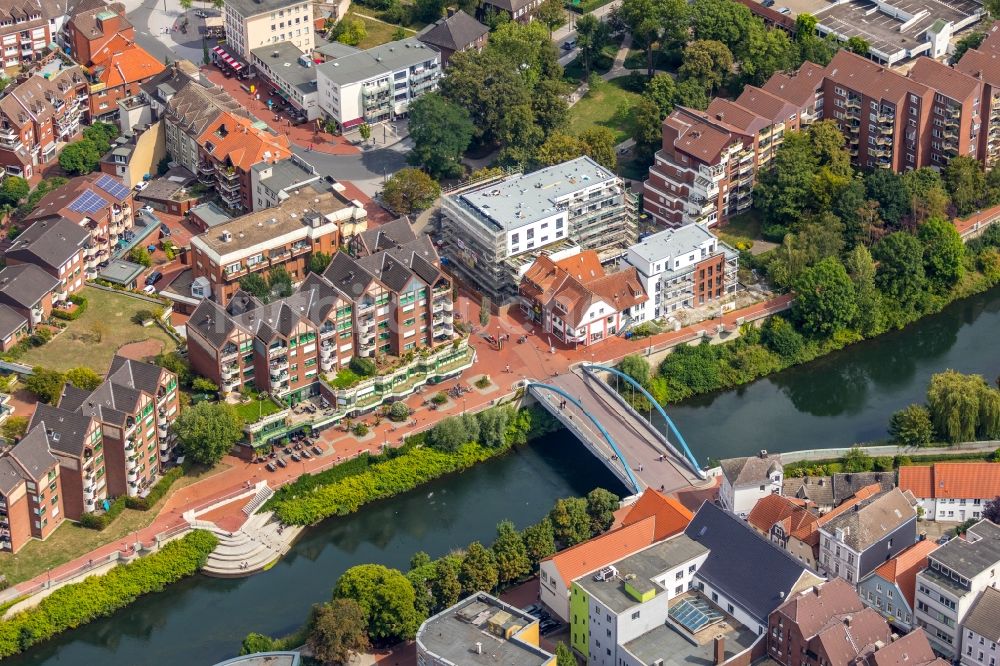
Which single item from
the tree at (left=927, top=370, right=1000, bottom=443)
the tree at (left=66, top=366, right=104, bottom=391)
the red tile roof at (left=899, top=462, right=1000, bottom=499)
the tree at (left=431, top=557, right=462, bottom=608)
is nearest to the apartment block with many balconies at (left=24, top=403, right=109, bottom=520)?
the tree at (left=66, top=366, right=104, bottom=391)

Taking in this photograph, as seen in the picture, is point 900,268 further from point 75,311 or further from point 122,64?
point 122,64

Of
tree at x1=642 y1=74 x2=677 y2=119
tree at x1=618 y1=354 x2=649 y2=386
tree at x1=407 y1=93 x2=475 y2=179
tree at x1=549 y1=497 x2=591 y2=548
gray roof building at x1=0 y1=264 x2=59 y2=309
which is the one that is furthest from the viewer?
tree at x1=642 y1=74 x2=677 y2=119

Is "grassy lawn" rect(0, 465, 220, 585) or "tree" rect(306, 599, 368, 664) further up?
"tree" rect(306, 599, 368, 664)

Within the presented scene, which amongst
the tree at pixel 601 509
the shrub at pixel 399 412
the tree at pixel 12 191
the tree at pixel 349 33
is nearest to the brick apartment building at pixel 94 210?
the tree at pixel 12 191

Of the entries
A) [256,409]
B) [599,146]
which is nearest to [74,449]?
[256,409]

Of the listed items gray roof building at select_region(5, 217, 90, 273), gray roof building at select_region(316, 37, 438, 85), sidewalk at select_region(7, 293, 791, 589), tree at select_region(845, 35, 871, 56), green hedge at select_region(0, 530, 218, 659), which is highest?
tree at select_region(845, 35, 871, 56)

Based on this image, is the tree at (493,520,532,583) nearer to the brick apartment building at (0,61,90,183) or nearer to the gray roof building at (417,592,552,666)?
the gray roof building at (417,592,552,666)

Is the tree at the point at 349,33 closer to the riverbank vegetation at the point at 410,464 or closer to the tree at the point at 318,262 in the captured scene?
the tree at the point at 318,262
